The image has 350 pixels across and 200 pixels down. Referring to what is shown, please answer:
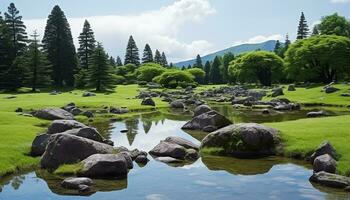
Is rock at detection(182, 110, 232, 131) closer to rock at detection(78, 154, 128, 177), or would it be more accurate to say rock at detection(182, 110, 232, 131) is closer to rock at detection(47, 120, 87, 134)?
rock at detection(47, 120, 87, 134)

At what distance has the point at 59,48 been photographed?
358 feet

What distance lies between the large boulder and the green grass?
47.2 inches

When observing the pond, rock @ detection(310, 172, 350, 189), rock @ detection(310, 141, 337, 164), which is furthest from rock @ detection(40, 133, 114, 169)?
rock @ detection(310, 141, 337, 164)

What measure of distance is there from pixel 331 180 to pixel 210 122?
19793mm

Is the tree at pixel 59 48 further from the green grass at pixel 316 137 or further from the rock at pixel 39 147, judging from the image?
the green grass at pixel 316 137

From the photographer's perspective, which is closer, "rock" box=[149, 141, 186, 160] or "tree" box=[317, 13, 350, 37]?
"rock" box=[149, 141, 186, 160]

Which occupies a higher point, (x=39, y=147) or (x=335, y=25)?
(x=335, y=25)

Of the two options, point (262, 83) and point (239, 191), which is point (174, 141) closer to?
point (239, 191)

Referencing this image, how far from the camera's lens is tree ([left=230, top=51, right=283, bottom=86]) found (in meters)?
120

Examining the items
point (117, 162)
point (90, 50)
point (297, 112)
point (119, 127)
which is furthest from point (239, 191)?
point (90, 50)

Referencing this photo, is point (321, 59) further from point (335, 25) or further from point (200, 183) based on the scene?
point (200, 183)

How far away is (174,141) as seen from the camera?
31.2 meters

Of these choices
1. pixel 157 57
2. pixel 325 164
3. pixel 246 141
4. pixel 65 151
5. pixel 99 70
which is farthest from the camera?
pixel 157 57

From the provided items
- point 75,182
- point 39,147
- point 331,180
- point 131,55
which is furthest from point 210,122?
point 131,55
